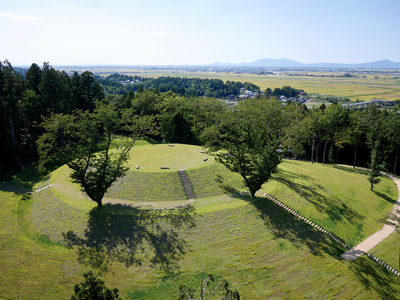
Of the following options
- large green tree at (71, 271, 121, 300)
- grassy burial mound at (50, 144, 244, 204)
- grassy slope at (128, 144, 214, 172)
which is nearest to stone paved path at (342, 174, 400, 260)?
grassy burial mound at (50, 144, 244, 204)

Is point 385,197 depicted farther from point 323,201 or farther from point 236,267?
point 236,267

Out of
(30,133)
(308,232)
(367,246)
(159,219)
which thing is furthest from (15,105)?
(367,246)

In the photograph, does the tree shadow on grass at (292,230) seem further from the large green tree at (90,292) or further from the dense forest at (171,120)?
the large green tree at (90,292)

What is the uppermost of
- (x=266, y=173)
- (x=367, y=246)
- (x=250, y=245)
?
(x=266, y=173)

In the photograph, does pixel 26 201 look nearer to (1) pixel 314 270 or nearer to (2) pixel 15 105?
(2) pixel 15 105

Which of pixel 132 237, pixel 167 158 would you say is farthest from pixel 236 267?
pixel 167 158

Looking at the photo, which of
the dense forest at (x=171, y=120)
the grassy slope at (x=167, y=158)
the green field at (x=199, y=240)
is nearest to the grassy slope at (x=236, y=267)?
the green field at (x=199, y=240)

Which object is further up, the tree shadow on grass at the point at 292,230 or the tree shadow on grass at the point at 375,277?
A: the tree shadow on grass at the point at 292,230
